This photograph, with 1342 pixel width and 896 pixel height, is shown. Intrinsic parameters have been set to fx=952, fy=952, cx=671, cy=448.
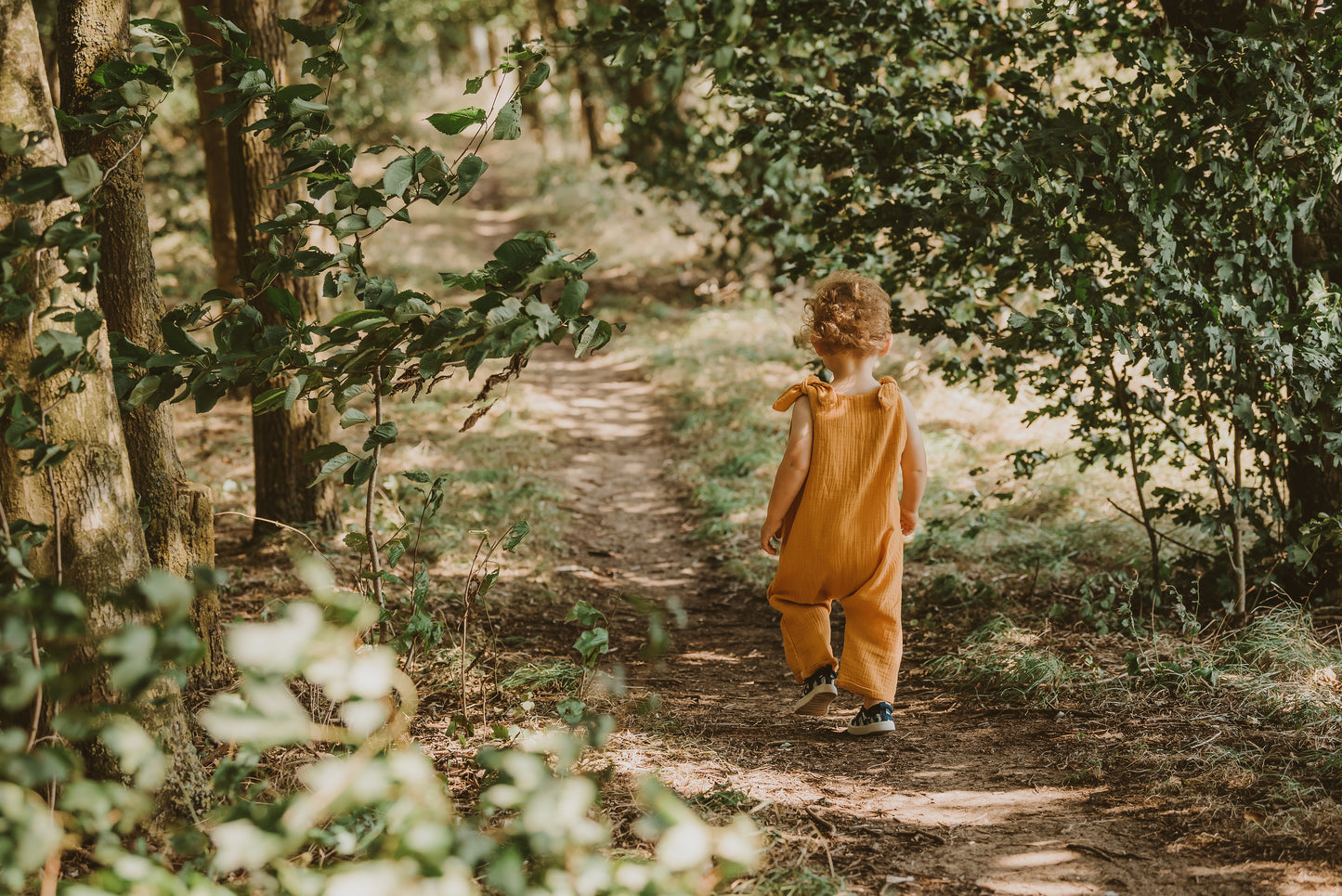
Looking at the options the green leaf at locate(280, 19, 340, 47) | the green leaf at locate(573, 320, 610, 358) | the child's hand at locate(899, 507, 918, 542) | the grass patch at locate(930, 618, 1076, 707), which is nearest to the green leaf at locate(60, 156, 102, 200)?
the green leaf at locate(280, 19, 340, 47)

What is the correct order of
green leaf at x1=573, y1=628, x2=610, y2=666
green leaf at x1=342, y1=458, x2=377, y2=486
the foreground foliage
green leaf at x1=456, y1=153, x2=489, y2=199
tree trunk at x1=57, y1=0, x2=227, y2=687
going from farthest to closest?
tree trunk at x1=57, y1=0, x2=227, y2=687 < green leaf at x1=342, y1=458, x2=377, y2=486 < green leaf at x1=573, y1=628, x2=610, y2=666 < green leaf at x1=456, y1=153, x2=489, y2=199 < the foreground foliage

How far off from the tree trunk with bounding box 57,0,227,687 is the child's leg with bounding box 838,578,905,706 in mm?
2344

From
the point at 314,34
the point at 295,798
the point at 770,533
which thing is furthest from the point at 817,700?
the point at 314,34

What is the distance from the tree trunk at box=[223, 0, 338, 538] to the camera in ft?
18.0

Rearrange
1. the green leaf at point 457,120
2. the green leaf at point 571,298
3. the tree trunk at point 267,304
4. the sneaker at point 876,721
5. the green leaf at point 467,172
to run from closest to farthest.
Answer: the green leaf at point 571,298
the green leaf at point 457,120
the green leaf at point 467,172
the sneaker at point 876,721
the tree trunk at point 267,304

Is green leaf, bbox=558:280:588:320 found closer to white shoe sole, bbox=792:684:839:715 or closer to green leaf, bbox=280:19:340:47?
green leaf, bbox=280:19:340:47

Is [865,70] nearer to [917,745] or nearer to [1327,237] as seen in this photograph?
[1327,237]

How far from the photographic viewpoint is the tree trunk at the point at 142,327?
10.6ft

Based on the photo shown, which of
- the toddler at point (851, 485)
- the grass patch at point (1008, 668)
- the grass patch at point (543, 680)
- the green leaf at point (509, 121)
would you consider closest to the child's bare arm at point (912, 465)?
the toddler at point (851, 485)

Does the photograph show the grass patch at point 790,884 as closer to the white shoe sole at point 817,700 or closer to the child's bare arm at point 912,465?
the white shoe sole at point 817,700

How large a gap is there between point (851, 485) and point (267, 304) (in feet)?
11.7

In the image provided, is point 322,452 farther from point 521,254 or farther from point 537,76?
point 537,76

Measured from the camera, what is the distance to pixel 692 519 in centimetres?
716

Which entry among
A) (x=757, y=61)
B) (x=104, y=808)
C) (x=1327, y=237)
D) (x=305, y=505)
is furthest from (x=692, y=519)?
(x=104, y=808)
